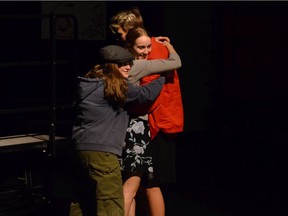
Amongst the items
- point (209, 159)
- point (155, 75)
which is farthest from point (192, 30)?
point (155, 75)

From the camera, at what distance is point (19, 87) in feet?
29.9

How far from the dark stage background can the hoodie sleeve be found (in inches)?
131

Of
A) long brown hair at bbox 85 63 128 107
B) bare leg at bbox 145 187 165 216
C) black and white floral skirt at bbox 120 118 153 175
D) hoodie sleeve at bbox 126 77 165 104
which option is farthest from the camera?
bare leg at bbox 145 187 165 216

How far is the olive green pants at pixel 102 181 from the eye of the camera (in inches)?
192

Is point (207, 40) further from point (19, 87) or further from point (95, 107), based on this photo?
point (95, 107)

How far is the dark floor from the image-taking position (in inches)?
236

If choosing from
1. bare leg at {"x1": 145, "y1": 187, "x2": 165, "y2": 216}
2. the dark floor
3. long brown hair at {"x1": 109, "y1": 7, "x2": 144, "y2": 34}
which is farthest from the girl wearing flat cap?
the dark floor

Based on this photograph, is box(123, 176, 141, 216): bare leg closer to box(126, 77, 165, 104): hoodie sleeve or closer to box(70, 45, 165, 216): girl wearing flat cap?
box(70, 45, 165, 216): girl wearing flat cap

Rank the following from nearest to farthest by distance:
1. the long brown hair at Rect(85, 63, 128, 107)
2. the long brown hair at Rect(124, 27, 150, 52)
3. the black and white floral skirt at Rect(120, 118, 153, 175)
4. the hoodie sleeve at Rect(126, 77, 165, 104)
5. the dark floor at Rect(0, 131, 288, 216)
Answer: the long brown hair at Rect(85, 63, 128, 107) → the hoodie sleeve at Rect(126, 77, 165, 104) → the long brown hair at Rect(124, 27, 150, 52) → the black and white floral skirt at Rect(120, 118, 153, 175) → the dark floor at Rect(0, 131, 288, 216)

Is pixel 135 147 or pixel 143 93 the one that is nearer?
pixel 143 93

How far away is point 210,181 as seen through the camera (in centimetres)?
792

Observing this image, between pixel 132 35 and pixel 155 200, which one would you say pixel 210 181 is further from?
pixel 132 35

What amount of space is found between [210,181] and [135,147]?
286 centimetres

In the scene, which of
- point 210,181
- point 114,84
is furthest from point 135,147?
point 210,181
